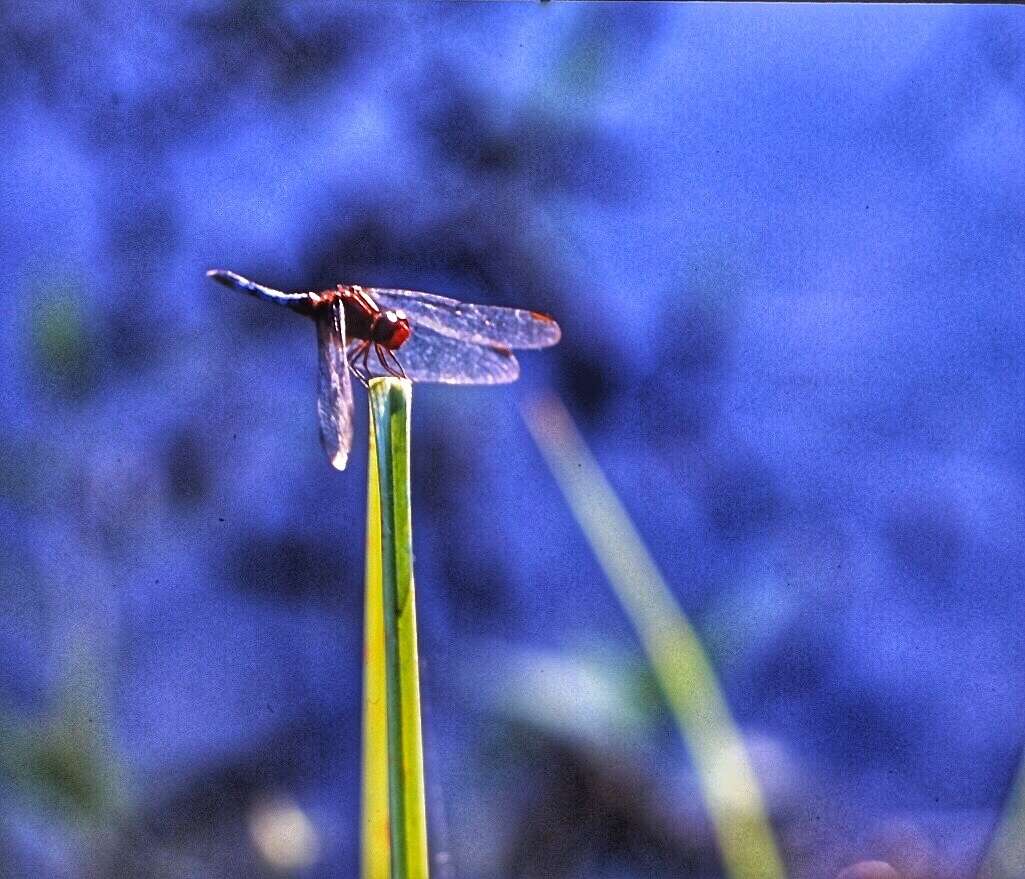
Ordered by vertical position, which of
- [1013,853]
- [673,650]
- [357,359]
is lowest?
[1013,853]

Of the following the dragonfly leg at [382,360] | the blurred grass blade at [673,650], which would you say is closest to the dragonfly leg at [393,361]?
the dragonfly leg at [382,360]

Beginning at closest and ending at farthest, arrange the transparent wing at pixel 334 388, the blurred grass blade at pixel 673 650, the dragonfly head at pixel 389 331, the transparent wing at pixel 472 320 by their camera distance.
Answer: the transparent wing at pixel 334 388
the dragonfly head at pixel 389 331
the transparent wing at pixel 472 320
the blurred grass blade at pixel 673 650

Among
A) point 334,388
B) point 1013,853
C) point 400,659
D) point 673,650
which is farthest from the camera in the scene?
point 673,650

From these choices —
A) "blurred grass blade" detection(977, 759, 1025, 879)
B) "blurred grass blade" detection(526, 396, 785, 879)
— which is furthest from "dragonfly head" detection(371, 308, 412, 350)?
"blurred grass blade" detection(977, 759, 1025, 879)

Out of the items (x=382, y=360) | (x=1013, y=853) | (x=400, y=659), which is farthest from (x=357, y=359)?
(x=1013, y=853)

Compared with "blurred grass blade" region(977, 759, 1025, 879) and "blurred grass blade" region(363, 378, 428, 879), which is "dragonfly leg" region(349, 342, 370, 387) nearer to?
"blurred grass blade" region(363, 378, 428, 879)

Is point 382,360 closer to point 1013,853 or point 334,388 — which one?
point 334,388

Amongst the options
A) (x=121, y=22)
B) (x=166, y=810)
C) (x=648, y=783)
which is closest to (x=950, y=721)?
(x=648, y=783)

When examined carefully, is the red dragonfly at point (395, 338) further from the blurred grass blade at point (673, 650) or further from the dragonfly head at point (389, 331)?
the blurred grass blade at point (673, 650)
